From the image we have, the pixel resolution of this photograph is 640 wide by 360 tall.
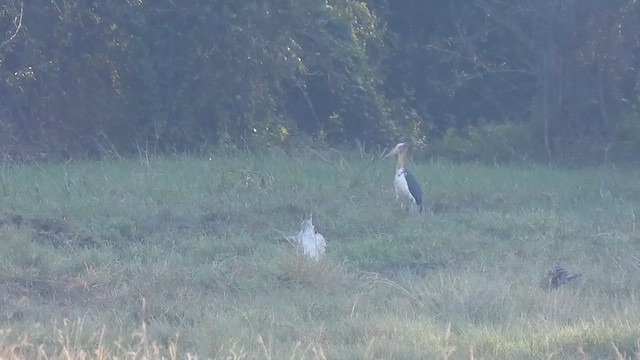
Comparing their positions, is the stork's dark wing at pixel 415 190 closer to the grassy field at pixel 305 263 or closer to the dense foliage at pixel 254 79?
the grassy field at pixel 305 263

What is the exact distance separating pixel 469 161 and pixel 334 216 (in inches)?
234

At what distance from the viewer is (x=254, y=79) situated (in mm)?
16344

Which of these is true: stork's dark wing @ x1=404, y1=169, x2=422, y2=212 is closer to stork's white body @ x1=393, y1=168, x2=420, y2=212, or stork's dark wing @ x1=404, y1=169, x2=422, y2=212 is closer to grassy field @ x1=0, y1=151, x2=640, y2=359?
stork's white body @ x1=393, y1=168, x2=420, y2=212

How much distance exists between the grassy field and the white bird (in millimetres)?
151

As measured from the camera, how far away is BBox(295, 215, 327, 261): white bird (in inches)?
331

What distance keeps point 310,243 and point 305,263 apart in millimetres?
798

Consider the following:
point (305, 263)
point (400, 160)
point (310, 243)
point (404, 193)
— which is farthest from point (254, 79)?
point (305, 263)

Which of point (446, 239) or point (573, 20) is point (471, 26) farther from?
point (446, 239)

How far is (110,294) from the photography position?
7.50 metres

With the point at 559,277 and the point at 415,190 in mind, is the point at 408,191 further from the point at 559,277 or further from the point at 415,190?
the point at 559,277

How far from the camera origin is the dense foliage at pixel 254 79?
16.2 metres

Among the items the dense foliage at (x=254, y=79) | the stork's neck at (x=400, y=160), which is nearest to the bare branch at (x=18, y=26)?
the dense foliage at (x=254, y=79)

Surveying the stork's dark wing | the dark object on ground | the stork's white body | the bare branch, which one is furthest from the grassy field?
the bare branch

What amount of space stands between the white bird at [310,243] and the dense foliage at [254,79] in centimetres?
706
